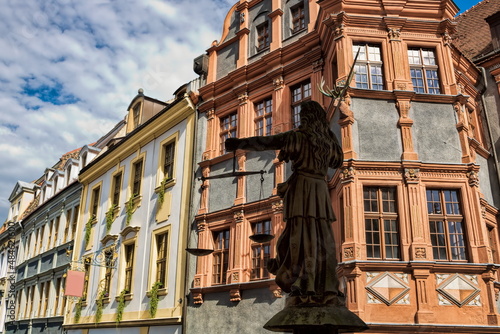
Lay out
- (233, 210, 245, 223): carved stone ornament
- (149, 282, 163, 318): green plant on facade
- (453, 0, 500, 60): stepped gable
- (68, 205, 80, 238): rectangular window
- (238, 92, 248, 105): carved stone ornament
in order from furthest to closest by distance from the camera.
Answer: (68, 205, 80, 238): rectangular window < (453, 0, 500, 60): stepped gable < (149, 282, 163, 318): green plant on facade < (238, 92, 248, 105): carved stone ornament < (233, 210, 245, 223): carved stone ornament

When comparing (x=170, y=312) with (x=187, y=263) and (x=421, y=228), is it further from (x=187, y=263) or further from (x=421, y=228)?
(x=421, y=228)

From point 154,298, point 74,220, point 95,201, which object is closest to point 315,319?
point 154,298

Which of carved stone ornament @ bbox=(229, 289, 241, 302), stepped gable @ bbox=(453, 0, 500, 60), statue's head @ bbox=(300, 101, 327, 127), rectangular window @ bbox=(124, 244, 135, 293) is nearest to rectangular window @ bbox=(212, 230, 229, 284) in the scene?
carved stone ornament @ bbox=(229, 289, 241, 302)

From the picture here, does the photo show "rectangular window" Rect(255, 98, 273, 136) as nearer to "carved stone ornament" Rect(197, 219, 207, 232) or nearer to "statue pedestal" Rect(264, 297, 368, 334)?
"carved stone ornament" Rect(197, 219, 207, 232)

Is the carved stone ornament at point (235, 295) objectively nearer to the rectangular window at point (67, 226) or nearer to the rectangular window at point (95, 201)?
the rectangular window at point (95, 201)

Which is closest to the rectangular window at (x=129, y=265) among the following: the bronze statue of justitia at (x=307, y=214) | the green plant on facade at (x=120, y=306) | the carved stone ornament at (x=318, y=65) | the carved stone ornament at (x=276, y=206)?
the green plant on facade at (x=120, y=306)

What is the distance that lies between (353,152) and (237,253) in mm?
5327

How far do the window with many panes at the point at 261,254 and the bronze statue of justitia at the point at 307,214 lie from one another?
10.3 meters

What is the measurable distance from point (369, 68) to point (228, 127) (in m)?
6.11

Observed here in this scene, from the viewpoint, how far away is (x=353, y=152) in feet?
43.6

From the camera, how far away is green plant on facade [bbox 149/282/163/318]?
18641 millimetres

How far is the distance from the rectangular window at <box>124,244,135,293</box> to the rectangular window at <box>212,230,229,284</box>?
210 inches

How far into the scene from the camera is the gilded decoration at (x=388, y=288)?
472 inches

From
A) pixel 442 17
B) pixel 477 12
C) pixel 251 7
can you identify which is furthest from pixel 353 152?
pixel 477 12
